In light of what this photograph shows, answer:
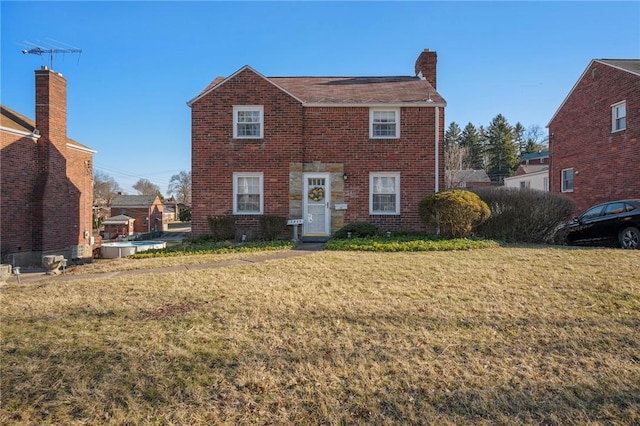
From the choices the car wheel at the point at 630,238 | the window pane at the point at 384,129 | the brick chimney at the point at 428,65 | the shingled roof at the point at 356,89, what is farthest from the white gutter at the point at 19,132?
the car wheel at the point at 630,238

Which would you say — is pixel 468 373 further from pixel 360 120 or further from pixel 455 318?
pixel 360 120

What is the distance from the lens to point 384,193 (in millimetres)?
14758

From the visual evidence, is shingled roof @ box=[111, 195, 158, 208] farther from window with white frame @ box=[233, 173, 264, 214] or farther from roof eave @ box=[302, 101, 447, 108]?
roof eave @ box=[302, 101, 447, 108]

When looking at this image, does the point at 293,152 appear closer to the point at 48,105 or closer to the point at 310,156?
the point at 310,156

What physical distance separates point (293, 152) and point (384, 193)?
4.08 m

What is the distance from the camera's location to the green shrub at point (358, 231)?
13453 millimetres

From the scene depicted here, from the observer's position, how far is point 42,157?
15.5 metres

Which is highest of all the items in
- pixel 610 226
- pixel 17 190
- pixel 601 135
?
pixel 601 135

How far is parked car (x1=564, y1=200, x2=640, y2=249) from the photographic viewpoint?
1060 centimetres

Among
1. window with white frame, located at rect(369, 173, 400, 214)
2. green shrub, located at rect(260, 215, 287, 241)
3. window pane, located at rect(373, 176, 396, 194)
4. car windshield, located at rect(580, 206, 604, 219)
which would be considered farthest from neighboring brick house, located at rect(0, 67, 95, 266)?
car windshield, located at rect(580, 206, 604, 219)

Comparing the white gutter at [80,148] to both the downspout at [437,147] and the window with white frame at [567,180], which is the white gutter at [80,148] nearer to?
the downspout at [437,147]

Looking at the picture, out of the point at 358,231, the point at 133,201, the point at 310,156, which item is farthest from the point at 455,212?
the point at 133,201

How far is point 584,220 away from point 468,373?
11.0 m

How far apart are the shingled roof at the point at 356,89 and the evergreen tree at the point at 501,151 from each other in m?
48.1
